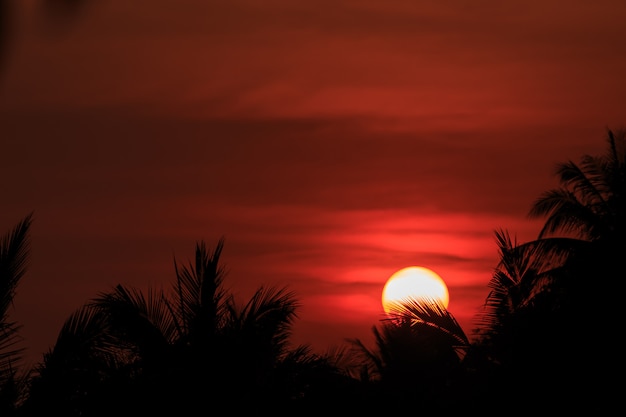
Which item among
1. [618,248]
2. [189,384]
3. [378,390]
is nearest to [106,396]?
[189,384]

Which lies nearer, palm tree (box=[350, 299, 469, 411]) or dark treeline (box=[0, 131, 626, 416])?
dark treeline (box=[0, 131, 626, 416])

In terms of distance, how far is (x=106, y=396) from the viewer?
9273mm

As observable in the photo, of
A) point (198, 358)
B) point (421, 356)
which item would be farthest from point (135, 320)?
point (421, 356)

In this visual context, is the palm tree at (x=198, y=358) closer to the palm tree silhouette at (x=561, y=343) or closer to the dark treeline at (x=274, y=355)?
the dark treeline at (x=274, y=355)

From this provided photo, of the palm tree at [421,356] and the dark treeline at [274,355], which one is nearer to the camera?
the dark treeline at [274,355]

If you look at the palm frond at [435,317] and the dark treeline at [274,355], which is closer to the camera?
the dark treeline at [274,355]

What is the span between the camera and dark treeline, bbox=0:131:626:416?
772cm

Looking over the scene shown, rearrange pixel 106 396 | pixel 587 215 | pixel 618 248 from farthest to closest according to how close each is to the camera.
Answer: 1. pixel 587 215
2. pixel 618 248
3. pixel 106 396

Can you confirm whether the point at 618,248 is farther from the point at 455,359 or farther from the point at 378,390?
the point at 378,390

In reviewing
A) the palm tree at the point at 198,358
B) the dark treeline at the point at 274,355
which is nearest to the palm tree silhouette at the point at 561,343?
the dark treeline at the point at 274,355

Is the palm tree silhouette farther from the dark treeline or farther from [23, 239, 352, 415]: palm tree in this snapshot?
[23, 239, 352, 415]: palm tree

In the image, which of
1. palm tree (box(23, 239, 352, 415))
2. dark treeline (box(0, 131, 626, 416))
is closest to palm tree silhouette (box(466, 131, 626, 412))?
dark treeline (box(0, 131, 626, 416))

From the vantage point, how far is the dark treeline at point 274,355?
7.72 m

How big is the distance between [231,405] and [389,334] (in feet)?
31.6
